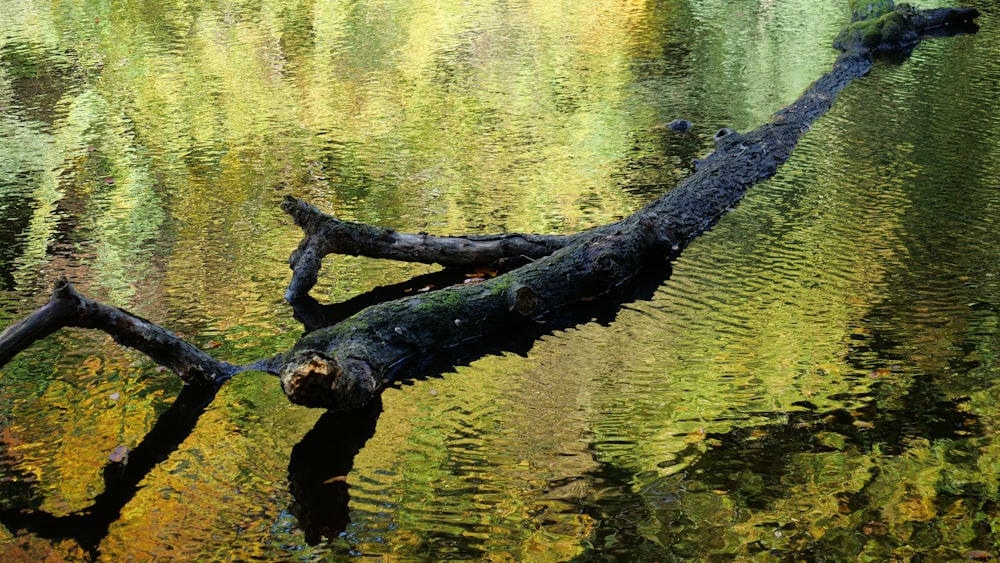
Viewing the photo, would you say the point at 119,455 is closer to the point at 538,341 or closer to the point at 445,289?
the point at 445,289

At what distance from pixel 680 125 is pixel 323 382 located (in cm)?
671

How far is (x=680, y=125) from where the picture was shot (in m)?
10.5

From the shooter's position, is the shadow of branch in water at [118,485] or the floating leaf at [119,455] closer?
the shadow of branch in water at [118,485]

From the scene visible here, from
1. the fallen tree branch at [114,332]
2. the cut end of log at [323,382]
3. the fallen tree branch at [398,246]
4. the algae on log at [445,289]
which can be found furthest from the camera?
the fallen tree branch at [398,246]

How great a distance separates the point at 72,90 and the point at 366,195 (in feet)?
21.5

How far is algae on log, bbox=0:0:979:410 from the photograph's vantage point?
4.99 m

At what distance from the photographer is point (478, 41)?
15398 millimetres

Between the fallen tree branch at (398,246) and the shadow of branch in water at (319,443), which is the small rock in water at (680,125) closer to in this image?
the fallen tree branch at (398,246)

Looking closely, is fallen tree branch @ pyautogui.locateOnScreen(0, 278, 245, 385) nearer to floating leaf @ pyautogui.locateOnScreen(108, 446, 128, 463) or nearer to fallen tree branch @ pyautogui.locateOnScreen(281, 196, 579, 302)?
floating leaf @ pyautogui.locateOnScreen(108, 446, 128, 463)

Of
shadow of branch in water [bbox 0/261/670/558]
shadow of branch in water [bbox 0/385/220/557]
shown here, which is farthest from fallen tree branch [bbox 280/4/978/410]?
shadow of branch in water [bbox 0/385/220/557]

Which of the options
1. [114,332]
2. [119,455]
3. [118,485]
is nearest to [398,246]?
[114,332]

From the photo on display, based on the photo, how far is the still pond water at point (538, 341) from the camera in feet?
14.1

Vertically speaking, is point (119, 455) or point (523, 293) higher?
point (523, 293)

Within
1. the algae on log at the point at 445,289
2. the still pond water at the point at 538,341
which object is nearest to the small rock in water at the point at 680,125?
the still pond water at the point at 538,341
